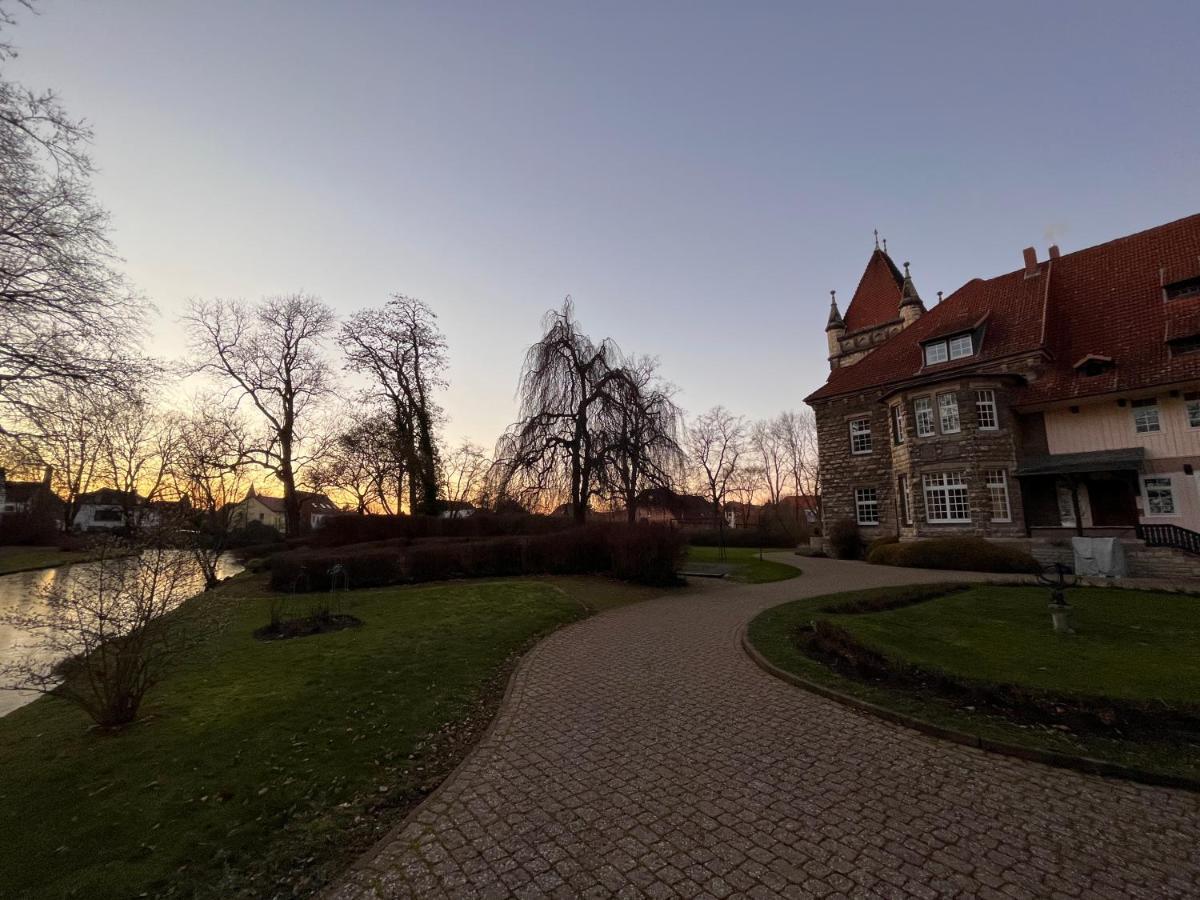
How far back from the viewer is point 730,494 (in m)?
56.2

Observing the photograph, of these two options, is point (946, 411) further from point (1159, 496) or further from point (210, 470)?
point (210, 470)

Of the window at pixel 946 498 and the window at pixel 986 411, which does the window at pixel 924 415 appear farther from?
the window at pixel 946 498

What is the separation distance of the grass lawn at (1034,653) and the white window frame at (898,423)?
1142 cm

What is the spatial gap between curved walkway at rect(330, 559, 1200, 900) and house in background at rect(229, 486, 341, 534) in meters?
25.6

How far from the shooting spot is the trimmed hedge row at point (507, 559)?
16.3m

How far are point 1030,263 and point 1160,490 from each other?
12.8 meters

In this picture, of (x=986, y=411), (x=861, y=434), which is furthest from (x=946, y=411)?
(x=861, y=434)

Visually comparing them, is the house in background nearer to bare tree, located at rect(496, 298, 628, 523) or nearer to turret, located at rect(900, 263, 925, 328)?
bare tree, located at rect(496, 298, 628, 523)

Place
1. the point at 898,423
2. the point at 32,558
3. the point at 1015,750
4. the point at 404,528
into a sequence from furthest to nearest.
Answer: the point at 32,558, the point at 404,528, the point at 898,423, the point at 1015,750

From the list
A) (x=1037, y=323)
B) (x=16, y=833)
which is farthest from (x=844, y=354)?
(x=16, y=833)


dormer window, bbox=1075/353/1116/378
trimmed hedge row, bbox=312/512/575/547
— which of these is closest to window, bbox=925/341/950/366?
dormer window, bbox=1075/353/1116/378

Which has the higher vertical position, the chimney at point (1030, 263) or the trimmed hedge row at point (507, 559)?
the chimney at point (1030, 263)

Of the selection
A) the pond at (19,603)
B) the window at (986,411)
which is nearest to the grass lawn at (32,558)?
the pond at (19,603)

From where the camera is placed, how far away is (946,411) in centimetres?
2188
